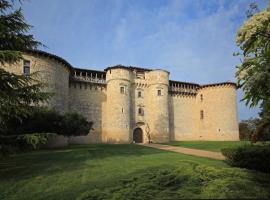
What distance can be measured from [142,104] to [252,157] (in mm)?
28778

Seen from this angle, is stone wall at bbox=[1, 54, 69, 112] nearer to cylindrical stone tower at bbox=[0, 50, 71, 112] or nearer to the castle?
cylindrical stone tower at bbox=[0, 50, 71, 112]

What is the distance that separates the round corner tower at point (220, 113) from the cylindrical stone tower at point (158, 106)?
25.0ft

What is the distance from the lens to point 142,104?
127 feet

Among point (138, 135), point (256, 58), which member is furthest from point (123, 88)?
point (256, 58)

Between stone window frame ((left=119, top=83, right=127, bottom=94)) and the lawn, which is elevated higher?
stone window frame ((left=119, top=83, right=127, bottom=94))

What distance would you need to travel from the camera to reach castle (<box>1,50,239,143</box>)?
3462cm

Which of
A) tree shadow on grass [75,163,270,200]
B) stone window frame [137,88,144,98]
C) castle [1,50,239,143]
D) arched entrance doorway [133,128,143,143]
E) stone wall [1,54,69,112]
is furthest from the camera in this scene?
stone window frame [137,88,144,98]

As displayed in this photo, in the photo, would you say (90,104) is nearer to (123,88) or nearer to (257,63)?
(123,88)

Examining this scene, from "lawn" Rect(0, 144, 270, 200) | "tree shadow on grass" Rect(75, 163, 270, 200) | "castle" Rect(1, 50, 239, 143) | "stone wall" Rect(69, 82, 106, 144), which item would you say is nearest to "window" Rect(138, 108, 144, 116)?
"castle" Rect(1, 50, 239, 143)

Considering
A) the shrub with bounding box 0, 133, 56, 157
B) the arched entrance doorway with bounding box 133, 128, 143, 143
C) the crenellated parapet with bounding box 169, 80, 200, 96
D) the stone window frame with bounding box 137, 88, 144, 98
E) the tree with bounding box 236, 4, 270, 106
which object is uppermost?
the crenellated parapet with bounding box 169, 80, 200, 96

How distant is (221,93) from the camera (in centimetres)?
4106

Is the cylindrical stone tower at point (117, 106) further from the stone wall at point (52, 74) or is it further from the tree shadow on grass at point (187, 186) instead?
the tree shadow on grass at point (187, 186)

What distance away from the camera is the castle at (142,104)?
34625 mm

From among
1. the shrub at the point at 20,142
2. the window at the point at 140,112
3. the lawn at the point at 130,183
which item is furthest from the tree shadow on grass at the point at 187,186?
the window at the point at 140,112
